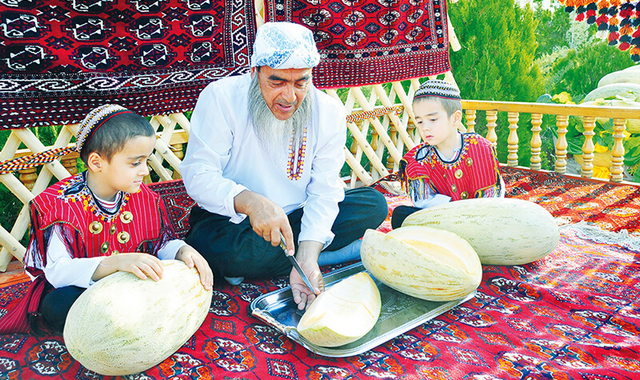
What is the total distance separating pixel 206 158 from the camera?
1.80m

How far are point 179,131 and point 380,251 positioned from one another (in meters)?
1.62

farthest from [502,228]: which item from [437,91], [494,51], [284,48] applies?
[494,51]

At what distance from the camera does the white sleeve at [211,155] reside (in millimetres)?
1741

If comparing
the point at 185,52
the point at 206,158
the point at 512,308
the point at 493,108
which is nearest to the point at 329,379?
the point at 512,308

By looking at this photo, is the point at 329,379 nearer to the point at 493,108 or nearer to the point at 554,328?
the point at 554,328

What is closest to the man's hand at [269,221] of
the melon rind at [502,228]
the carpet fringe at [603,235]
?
the melon rind at [502,228]

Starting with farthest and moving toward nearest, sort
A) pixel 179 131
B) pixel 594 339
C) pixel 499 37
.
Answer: pixel 499 37, pixel 179 131, pixel 594 339

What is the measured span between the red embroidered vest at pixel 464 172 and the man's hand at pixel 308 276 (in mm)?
686

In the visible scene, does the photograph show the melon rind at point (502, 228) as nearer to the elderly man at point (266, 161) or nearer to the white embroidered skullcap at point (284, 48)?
the elderly man at point (266, 161)

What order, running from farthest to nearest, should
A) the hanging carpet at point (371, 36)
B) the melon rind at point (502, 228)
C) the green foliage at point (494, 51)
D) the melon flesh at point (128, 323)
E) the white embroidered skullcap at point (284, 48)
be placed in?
1. the green foliage at point (494, 51)
2. the hanging carpet at point (371, 36)
3. the melon rind at point (502, 228)
4. the white embroidered skullcap at point (284, 48)
5. the melon flesh at point (128, 323)

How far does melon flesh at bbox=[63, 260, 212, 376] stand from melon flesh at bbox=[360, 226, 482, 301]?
63 centimetres

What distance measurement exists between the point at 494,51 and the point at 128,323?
4.04 m

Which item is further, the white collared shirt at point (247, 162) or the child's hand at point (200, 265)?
the white collared shirt at point (247, 162)

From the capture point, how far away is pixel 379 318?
1.57m
